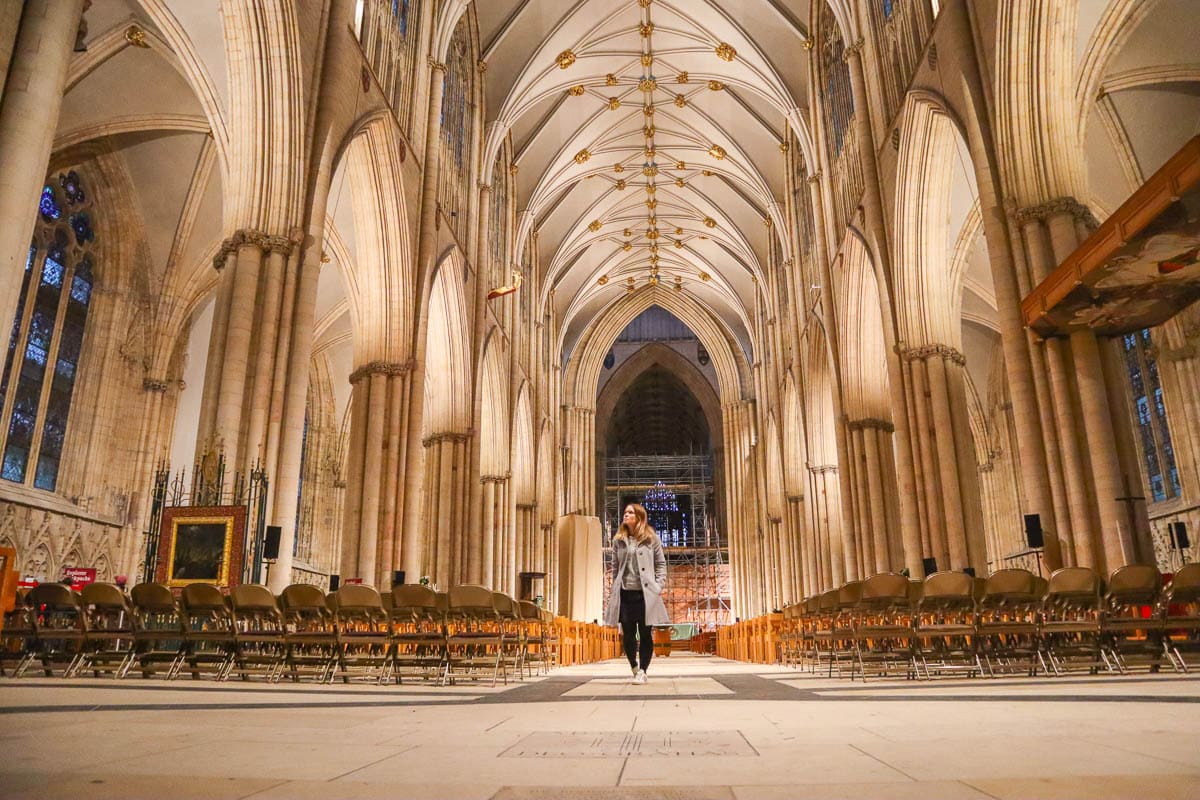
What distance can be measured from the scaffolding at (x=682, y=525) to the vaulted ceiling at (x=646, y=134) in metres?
7.95

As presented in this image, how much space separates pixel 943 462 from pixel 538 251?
19.3 meters

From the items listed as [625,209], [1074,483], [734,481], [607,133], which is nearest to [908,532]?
[1074,483]

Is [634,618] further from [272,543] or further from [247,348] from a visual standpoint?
[247,348]

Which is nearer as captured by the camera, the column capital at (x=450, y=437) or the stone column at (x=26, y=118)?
the stone column at (x=26, y=118)

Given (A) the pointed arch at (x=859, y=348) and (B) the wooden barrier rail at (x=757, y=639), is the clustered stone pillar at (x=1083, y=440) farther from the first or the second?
(A) the pointed arch at (x=859, y=348)

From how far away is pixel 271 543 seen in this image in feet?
28.0

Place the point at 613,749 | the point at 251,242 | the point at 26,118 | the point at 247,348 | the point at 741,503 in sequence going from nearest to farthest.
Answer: the point at 613,749 → the point at 26,118 → the point at 247,348 → the point at 251,242 → the point at 741,503

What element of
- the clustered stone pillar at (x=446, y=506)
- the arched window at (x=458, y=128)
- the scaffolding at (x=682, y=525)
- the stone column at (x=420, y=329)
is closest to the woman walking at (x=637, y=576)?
the stone column at (x=420, y=329)

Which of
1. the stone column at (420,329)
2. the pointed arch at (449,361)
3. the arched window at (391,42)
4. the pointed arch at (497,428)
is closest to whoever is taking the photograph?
the arched window at (391,42)

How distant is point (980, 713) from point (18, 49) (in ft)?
24.0

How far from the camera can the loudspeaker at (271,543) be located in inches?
334

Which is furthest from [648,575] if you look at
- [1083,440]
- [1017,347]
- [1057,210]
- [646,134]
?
[646,134]

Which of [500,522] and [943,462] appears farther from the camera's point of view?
[500,522]

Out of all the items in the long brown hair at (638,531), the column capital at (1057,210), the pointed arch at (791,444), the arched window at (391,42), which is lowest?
the long brown hair at (638,531)
